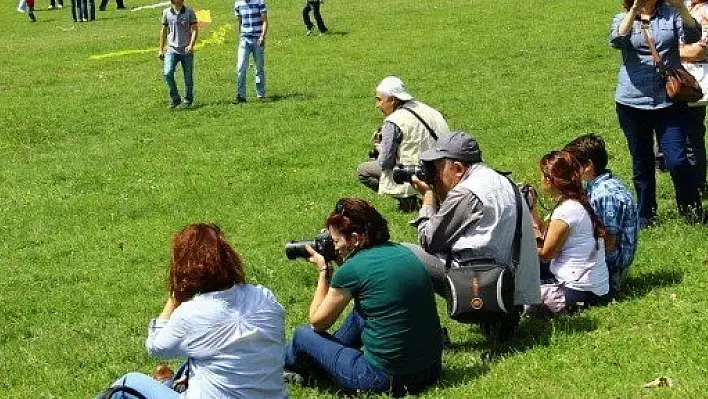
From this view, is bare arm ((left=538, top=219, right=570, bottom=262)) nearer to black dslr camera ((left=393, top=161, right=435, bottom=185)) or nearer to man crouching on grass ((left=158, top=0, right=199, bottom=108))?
black dslr camera ((left=393, top=161, right=435, bottom=185))

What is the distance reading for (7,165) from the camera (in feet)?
51.5

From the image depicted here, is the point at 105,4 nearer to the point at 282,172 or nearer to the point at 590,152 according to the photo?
the point at 282,172

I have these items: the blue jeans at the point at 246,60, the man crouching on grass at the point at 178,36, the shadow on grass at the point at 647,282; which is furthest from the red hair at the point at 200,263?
the blue jeans at the point at 246,60

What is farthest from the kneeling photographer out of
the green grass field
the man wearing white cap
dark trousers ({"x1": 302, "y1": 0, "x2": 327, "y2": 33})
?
dark trousers ({"x1": 302, "y1": 0, "x2": 327, "y2": 33})

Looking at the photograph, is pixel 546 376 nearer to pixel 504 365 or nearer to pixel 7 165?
pixel 504 365

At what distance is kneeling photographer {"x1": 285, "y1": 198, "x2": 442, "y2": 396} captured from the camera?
239 inches

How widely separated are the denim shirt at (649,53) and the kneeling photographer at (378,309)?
131 inches

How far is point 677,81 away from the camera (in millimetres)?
8398

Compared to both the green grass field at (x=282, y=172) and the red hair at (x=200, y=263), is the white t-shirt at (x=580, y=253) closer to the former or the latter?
the green grass field at (x=282, y=172)

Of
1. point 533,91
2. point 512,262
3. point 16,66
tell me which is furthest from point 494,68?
point 512,262

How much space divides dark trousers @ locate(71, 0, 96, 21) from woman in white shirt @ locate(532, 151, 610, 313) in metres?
30.8

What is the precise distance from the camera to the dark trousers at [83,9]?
35844mm

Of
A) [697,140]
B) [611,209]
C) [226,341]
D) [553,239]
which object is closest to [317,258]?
[226,341]

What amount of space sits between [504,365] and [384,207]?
17.1ft
